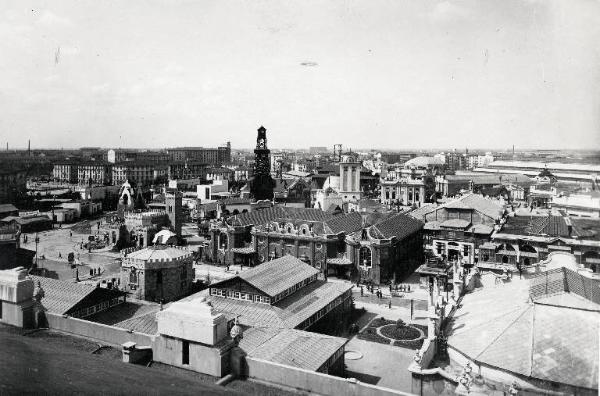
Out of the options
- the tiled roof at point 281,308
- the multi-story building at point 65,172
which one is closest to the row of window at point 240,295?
the tiled roof at point 281,308

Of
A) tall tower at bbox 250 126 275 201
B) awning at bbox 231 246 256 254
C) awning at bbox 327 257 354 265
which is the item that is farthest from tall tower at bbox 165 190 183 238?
awning at bbox 327 257 354 265

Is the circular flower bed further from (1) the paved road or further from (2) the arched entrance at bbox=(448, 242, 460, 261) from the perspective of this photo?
(1) the paved road

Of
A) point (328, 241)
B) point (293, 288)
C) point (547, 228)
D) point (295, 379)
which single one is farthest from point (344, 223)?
point (295, 379)

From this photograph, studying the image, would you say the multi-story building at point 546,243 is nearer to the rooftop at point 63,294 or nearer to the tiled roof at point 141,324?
the tiled roof at point 141,324

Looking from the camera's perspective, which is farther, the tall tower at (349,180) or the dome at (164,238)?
the tall tower at (349,180)

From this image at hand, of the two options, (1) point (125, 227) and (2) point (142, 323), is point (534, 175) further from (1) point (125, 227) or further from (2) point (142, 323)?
(2) point (142, 323)
